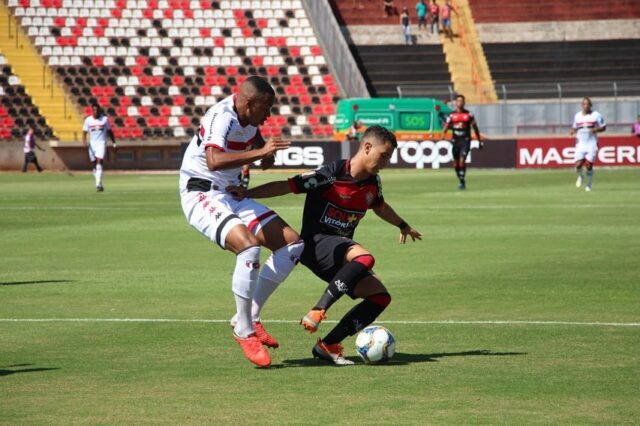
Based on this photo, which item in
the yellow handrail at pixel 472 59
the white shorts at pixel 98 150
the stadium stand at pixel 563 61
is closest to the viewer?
the white shorts at pixel 98 150

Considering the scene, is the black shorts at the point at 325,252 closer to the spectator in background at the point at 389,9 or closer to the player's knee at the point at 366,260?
the player's knee at the point at 366,260

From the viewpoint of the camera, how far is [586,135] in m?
34.4

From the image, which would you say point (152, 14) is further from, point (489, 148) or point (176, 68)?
point (489, 148)

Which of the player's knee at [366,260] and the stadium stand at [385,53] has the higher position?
the stadium stand at [385,53]

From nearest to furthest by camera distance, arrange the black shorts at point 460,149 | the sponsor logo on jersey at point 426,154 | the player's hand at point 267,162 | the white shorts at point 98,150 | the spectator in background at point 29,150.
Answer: the player's hand at point 267,162 < the black shorts at point 460,149 < the white shorts at point 98,150 < the sponsor logo on jersey at point 426,154 < the spectator in background at point 29,150

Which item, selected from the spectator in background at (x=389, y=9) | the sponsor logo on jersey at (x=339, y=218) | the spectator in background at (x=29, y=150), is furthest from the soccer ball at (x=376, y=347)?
the spectator in background at (x=389, y=9)

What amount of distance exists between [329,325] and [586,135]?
81.6 feet

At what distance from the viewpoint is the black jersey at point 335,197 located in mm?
8953

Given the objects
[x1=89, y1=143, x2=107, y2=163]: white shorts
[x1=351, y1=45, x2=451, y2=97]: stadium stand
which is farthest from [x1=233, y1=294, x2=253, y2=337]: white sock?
[x1=351, y1=45, x2=451, y2=97]: stadium stand

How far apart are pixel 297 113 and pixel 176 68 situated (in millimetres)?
5810

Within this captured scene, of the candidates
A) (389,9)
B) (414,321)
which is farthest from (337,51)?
(414,321)

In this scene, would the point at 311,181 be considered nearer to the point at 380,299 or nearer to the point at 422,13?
the point at 380,299

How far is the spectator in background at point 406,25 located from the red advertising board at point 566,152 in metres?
15.2

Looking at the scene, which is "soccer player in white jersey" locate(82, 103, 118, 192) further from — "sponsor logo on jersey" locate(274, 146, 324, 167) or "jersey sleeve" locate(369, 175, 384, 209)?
"jersey sleeve" locate(369, 175, 384, 209)
